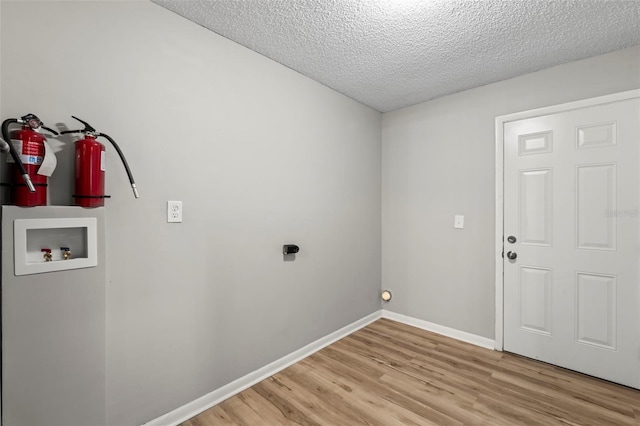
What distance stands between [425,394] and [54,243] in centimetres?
240

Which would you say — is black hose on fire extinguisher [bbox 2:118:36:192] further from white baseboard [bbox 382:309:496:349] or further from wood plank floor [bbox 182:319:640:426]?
white baseboard [bbox 382:309:496:349]

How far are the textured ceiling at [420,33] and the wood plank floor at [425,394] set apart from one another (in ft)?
8.27

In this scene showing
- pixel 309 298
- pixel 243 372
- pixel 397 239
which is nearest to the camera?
pixel 243 372

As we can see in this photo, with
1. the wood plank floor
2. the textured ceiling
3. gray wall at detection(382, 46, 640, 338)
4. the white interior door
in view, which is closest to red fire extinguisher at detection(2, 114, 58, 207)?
the textured ceiling

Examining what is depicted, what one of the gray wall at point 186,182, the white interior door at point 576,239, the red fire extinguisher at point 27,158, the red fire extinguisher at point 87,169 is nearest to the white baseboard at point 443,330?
the white interior door at point 576,239

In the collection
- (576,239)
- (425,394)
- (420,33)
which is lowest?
(425,394)

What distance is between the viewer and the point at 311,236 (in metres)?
2.61

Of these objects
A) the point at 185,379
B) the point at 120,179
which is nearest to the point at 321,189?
the point at 120,179

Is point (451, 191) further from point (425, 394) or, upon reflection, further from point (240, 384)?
point (240, 384)

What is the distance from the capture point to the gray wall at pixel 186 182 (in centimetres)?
137

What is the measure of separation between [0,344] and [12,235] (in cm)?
43

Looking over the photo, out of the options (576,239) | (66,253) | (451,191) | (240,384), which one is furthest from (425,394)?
(66,253)

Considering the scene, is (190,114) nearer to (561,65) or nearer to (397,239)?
(397,239)

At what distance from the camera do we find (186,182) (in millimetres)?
1786
